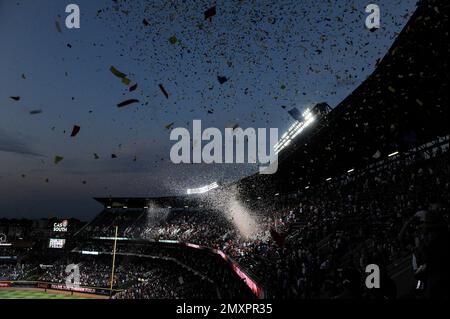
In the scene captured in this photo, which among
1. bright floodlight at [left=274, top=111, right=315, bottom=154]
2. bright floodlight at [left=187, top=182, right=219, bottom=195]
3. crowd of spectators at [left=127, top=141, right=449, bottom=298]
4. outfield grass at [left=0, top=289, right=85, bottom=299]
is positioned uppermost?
bright floodlight at [left=187, top=182, right=219, bottom=195]

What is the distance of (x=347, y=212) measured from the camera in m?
18.0

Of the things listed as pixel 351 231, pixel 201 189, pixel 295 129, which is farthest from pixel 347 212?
pixel 201 189

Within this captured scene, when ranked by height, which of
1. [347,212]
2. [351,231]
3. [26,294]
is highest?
[347,212]

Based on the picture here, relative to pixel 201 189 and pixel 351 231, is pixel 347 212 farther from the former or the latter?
pixel 201 189

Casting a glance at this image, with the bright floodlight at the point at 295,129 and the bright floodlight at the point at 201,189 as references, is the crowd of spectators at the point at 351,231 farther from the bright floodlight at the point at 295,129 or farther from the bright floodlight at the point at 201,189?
the bright floodlight at the point at 201,189

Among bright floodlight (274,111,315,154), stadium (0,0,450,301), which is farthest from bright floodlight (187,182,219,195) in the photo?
bright floodlight (274,111,315,154)

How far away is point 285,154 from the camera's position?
24.2 meters

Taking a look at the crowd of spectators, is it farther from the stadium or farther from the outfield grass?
the outfield grass

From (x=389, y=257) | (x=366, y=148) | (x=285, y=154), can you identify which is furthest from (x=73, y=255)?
(x=389, y=257)

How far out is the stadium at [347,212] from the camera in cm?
938

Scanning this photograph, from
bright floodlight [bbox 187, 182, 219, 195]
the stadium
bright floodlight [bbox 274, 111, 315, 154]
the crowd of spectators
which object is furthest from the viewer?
bright floodlight [bbox 187, 182, 219, 195]

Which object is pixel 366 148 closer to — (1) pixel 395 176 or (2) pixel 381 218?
(1) pixel 395 176

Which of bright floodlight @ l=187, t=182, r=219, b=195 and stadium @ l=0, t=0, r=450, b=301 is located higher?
bright floodlight @ l=187, t=182, r=219, b=195

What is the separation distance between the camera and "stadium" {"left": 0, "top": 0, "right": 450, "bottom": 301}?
30.8 feet
